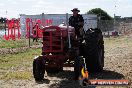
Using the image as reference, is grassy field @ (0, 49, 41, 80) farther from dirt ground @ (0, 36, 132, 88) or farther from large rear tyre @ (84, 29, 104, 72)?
large rear tyre @ (84, 29, 104, 72)

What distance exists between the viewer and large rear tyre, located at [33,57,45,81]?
1300cm

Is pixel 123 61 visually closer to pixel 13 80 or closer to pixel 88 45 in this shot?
pixel 88 45

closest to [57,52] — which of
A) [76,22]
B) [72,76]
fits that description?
[72,76]

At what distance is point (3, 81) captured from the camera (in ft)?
42.7

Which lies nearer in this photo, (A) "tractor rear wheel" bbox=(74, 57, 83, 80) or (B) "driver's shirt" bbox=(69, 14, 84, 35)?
(A) "tractor rear wheel" bbox=(74, 57, 83, 80)

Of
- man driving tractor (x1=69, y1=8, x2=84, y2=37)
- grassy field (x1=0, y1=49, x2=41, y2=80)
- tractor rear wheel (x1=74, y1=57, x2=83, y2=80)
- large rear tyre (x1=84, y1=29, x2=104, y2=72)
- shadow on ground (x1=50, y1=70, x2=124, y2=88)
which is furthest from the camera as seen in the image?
man driving tractor (x1=69, y1=8, x2=84, y2=37)

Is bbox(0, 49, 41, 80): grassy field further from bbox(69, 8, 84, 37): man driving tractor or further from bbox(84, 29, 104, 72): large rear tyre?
bbox(69, 8, 84, 37): man driving tractor

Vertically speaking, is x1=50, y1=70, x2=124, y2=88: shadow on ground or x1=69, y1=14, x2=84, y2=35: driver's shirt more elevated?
x1=69, y1=14, x2=84, y2=35: driver's shirt

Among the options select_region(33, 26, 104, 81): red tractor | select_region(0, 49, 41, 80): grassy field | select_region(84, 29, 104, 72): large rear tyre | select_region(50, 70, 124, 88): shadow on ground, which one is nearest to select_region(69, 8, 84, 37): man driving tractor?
select_region(84, 29, 104, 72): large rear tyre

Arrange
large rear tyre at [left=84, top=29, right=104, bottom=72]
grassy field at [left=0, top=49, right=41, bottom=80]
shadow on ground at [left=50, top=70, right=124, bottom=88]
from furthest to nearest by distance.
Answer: large rear tyre at [left=84, top=29, right=104, bottom=72]
grassy field at [left=0, top=49, right=41, bottom=80]
shadow on ground at [left=50, top=70, right=124, bottom=88]

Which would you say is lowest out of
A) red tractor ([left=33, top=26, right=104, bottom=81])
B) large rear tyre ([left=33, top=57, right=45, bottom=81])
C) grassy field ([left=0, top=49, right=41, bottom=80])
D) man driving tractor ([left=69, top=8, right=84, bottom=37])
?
grassy field ([left=0, top=49, right=41, bottom=80])

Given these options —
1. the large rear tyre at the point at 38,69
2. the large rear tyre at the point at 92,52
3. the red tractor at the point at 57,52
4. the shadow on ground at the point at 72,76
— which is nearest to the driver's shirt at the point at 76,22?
the large rear tyre at the point at 92,52

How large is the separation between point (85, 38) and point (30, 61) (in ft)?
15.0

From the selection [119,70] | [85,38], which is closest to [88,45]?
[85,38]
